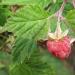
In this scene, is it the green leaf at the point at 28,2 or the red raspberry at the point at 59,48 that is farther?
the green leaf at the point at 28,2

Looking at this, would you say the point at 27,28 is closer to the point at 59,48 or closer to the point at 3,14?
the point at 59,48

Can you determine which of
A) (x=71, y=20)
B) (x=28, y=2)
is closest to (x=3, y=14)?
(x=28, y=2)

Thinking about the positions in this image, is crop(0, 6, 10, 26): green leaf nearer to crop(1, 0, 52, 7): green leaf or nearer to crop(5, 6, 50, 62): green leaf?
crop(1, 0, 52, 7): green leaf

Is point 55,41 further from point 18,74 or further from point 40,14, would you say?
point 18,74

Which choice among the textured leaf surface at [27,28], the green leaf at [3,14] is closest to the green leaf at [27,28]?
the textured leaf surface at [27,28]

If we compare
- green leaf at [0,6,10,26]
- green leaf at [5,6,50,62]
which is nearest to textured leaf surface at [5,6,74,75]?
green leaf at [5,6,50,62]

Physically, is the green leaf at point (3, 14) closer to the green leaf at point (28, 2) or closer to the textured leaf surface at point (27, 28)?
the green leaf at point (28, 2)
